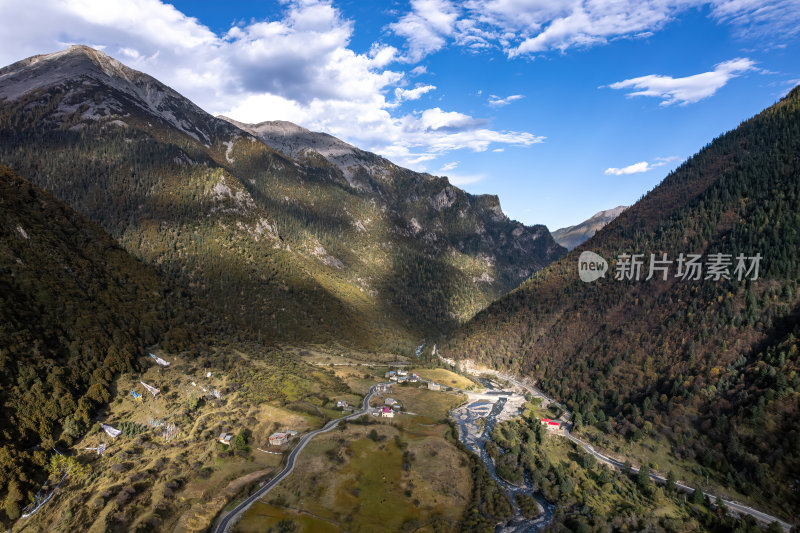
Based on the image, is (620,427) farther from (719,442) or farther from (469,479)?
(469,479)

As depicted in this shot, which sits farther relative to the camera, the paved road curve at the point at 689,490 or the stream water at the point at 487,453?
the paved road curve at the point at 689,490

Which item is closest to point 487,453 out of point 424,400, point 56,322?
point 424,400

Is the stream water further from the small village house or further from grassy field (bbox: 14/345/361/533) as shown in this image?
the small village house

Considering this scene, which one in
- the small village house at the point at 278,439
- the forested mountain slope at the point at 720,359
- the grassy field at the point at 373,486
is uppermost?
the forested mountain slope at the point at 720,359

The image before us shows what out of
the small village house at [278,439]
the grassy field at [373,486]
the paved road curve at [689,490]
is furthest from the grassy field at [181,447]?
the paved road curve at [689,490]

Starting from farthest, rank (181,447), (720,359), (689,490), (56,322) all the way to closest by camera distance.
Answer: (720,359)
(689,490)
(56,322)
(181,447)

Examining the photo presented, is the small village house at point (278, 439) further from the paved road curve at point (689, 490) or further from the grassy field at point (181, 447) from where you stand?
the paved road curve at point (689, 490)

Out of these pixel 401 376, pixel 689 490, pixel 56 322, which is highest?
pixel 56 322

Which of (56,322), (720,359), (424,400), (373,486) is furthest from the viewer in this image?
(424,400)

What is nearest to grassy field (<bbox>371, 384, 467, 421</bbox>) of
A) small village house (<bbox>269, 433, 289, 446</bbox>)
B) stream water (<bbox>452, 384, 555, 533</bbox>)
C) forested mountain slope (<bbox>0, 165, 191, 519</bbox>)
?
stream water (<bbox>452, 384, 555, 533</bbox>)

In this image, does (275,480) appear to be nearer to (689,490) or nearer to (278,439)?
(278,439)
